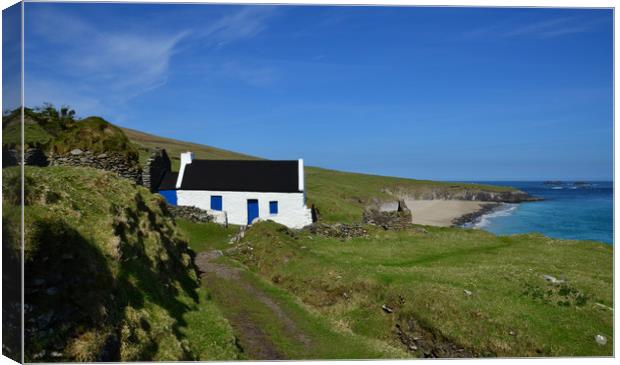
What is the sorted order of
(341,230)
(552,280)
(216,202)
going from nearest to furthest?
1. (552,280)
2. (341,230)
3. (216,202)

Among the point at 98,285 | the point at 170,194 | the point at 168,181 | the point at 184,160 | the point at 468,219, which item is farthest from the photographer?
the point at 468,219

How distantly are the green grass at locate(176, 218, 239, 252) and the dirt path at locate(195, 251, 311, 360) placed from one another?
17.3 feet

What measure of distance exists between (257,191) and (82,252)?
3038cm

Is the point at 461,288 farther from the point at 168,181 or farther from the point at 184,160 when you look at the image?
the point at 184,160

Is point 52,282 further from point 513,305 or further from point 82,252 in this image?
point 513,305

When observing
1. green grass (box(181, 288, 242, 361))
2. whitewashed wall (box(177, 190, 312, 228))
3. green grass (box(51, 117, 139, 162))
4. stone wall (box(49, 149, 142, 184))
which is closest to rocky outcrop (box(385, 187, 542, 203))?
whitewashed wall (box(177, 190, 312, 228))

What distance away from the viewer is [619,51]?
43.0ft

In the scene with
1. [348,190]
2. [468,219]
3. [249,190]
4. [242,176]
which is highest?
[242,176]

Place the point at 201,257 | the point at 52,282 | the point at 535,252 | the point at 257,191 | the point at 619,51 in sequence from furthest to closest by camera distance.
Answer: the point at 257,191 → the point at 535,252 → the point at 201,257 → the point at 619,51 → the point at 52,282

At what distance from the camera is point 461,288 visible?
17766 millimetres

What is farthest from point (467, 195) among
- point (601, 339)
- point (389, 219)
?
point (601, 339)

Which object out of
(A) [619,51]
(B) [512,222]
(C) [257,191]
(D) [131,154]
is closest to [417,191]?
(B) [512,222]

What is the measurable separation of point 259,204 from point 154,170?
11.7 m

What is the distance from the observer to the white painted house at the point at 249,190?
133 ft
